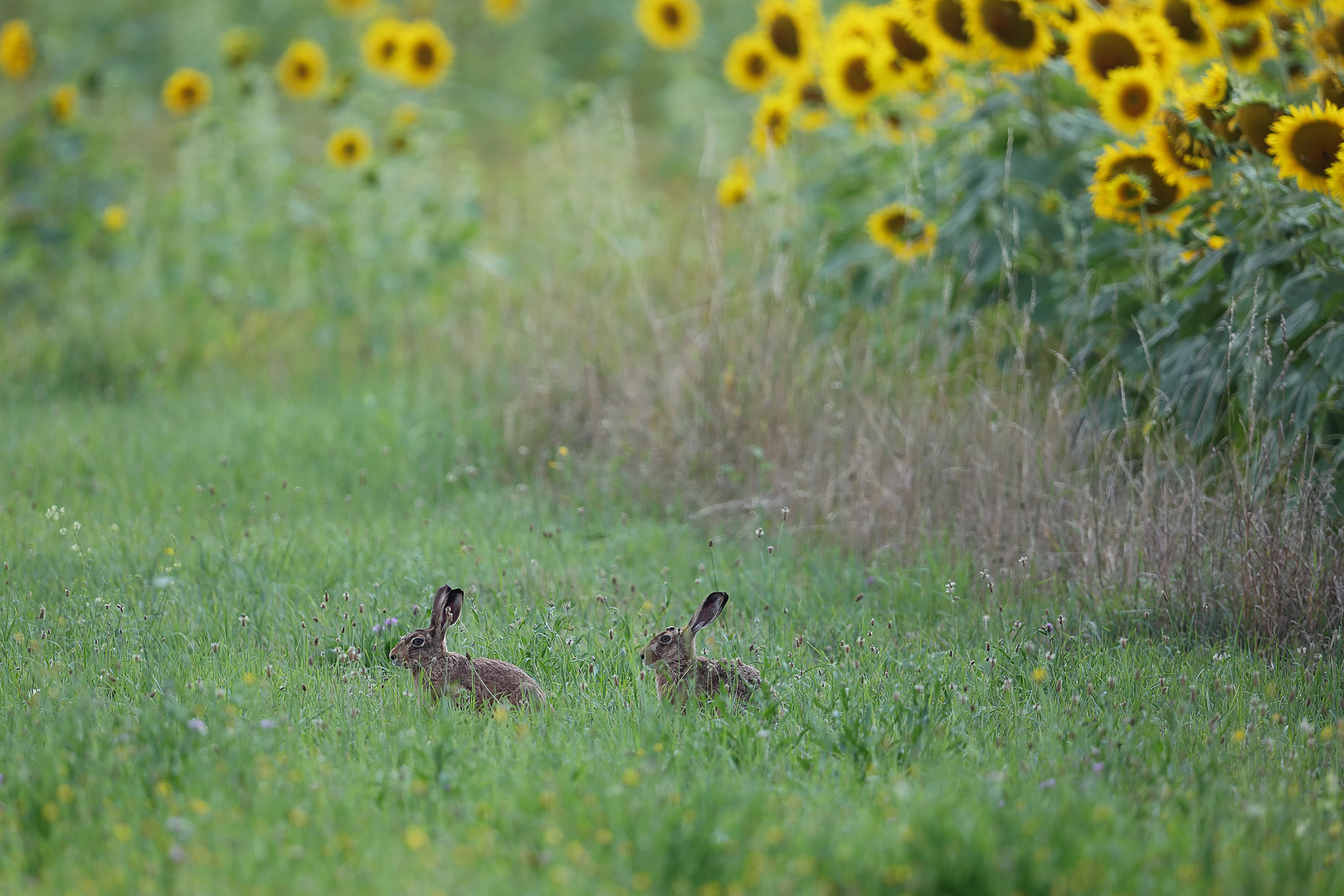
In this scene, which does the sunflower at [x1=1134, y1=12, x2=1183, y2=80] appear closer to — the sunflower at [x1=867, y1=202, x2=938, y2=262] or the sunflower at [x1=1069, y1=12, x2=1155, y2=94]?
the sunflower at [x1=1069, y1=12, x2=1155, y2=94]

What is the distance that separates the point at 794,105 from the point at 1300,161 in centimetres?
372

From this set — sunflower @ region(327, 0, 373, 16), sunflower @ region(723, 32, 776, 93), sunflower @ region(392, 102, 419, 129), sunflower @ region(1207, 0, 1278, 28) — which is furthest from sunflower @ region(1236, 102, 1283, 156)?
sunflower @ region(327, 0, 373, 16)

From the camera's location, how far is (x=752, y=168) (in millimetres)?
9000

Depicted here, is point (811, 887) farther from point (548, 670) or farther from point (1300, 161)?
point (1300, 161)

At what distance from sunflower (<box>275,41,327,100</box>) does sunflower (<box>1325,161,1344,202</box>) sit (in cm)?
724

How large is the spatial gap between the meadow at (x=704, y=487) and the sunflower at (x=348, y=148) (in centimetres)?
3

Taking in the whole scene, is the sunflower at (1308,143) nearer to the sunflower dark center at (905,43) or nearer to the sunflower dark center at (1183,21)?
the sunflower dark center at (1183,21)

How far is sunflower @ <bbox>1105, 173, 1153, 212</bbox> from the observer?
18.7 feet

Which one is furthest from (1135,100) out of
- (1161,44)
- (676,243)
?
(676,243)

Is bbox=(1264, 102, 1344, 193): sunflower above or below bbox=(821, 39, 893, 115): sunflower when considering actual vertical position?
below

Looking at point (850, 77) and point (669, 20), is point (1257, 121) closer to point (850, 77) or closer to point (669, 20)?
point (850, 77)

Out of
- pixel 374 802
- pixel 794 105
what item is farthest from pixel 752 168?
pixel 374 802

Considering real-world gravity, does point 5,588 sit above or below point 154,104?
below

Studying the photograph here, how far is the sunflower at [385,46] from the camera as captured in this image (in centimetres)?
945
